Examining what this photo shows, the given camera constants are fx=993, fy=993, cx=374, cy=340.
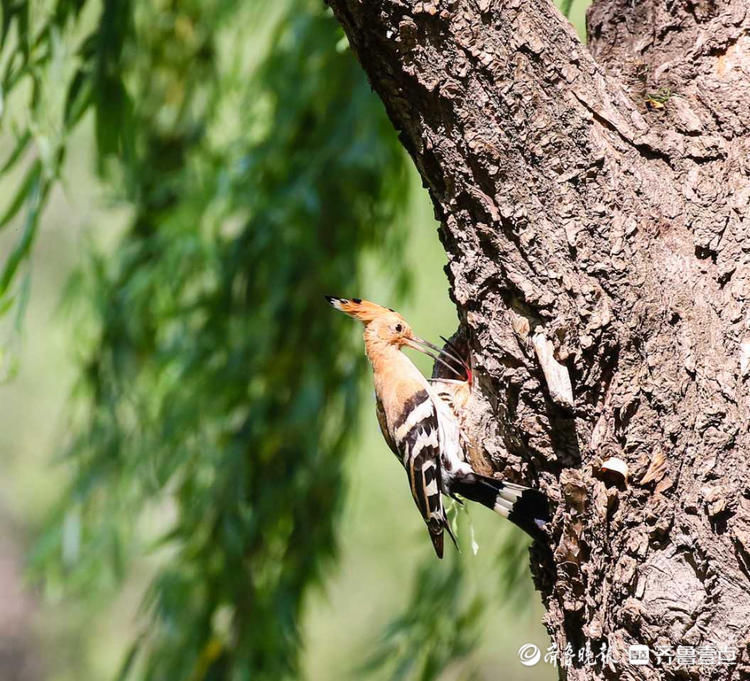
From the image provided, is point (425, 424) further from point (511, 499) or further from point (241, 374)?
point (241, 374)

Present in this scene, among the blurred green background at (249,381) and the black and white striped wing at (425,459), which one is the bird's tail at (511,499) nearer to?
the black and white striped wing at (425,459)

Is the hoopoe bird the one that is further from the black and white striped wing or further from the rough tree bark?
the rough tree bark

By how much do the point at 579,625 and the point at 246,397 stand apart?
64.9 inches

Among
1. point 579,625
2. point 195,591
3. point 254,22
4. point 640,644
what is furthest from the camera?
point 254,22

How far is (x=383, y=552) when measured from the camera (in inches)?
186

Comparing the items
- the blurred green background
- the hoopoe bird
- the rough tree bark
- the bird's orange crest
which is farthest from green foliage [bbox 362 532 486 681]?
the rough tree bark

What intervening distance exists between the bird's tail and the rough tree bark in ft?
0.36

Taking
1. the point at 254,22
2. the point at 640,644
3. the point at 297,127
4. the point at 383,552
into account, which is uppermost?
the point at 254,22

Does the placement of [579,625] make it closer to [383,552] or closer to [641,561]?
[641,561]

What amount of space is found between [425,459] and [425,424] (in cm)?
8

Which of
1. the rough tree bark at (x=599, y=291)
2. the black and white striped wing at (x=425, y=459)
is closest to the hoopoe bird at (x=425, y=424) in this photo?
the black and white striped wing at (x=425, y=459)

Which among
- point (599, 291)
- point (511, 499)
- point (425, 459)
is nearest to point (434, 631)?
point (425, 459)

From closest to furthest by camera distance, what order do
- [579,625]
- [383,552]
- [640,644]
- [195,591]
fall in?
1. [640,644]
2. [579,625]
3. [195,591]
4. [383,552]


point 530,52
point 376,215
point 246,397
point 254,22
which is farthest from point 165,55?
point 530,52
